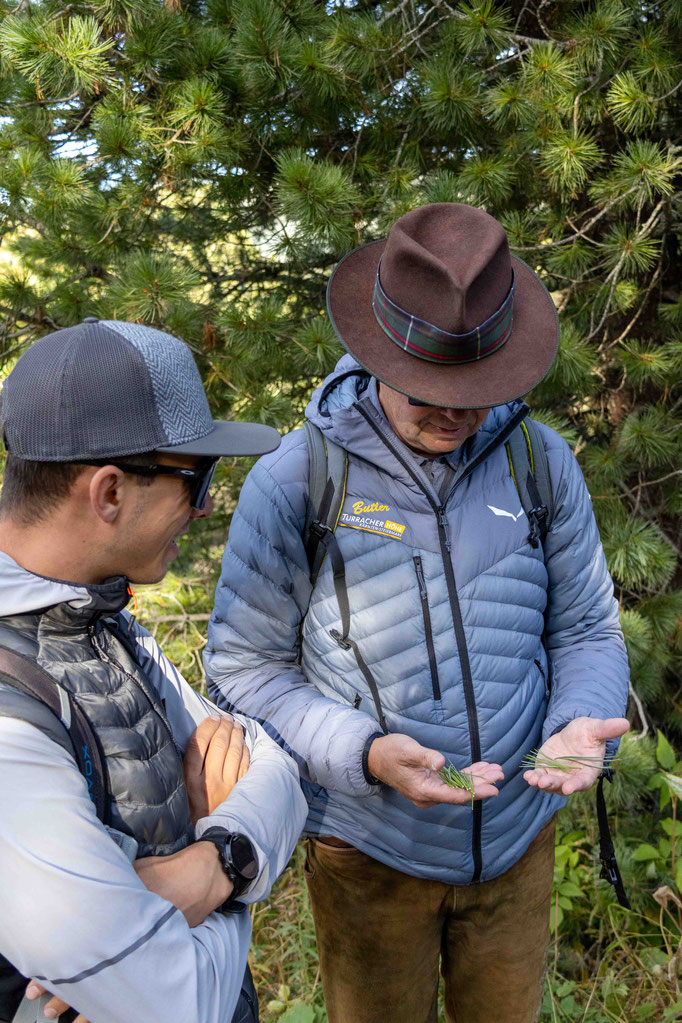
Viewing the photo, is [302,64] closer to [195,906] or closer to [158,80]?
[158,80]

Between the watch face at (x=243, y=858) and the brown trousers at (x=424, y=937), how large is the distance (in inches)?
31.1

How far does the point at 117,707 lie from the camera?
4.07 ft

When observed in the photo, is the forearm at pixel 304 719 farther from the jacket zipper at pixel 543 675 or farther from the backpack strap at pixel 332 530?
the jacket zipper at pixel 543 675

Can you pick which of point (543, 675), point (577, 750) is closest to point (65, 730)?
point (577, 750)

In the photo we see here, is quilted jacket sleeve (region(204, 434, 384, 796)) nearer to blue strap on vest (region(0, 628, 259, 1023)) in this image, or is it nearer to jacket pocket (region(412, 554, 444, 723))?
jacket pocket (region(412, 554, 444, 723))

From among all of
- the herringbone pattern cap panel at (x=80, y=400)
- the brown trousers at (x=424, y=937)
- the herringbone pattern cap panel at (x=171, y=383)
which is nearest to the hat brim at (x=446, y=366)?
the herringbone pattern cap panel at (x=171, y=383)

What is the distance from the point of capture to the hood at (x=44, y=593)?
3.85 feet

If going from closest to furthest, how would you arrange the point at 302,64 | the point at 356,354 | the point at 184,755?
the point at 184,755 < the point at 356,354 < the point at 302,64

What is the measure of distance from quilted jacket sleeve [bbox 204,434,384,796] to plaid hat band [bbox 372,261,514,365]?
1.19 feet

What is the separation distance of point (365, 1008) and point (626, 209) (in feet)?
9.87

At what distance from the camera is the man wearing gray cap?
104 centimetres

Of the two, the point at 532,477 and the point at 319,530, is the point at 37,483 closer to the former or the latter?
the point at 319,530

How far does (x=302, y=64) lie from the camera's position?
9.30 ft

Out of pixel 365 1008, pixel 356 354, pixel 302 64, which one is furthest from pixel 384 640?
pixel 302 64
